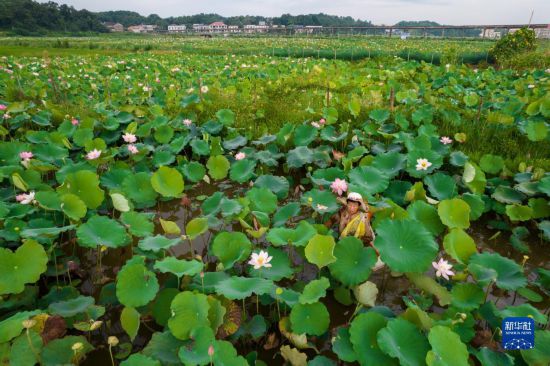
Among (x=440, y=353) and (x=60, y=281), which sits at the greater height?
(x=440, y=353)

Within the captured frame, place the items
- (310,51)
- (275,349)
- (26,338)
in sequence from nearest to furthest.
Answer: (26,338) → (275,349) → (310,51)

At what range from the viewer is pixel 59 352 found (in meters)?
1.32

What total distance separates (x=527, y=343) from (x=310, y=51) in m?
16.0

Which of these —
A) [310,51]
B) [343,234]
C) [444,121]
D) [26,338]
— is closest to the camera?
[26,338]

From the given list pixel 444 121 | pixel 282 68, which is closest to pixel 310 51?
pixel 282 68

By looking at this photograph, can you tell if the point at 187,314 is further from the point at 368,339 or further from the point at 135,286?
the point at 368,339

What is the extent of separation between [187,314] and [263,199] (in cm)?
105

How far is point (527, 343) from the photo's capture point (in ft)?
4.21

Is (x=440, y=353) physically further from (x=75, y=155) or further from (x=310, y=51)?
(x=310, y=51)

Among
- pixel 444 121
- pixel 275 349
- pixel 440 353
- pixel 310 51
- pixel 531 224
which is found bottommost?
pixel 275 349

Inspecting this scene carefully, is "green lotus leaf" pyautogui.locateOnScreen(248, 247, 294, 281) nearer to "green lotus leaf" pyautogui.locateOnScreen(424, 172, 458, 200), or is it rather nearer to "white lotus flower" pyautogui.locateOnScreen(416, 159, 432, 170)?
"green lotus leaf" pyautogui.locateOnScreen(424, 172, 458, 200)

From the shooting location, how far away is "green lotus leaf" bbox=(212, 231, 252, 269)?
175cm

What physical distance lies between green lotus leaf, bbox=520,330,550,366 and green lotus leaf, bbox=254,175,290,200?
1593mm

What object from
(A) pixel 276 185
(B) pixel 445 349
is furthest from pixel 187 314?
(A) pixel 276 185
